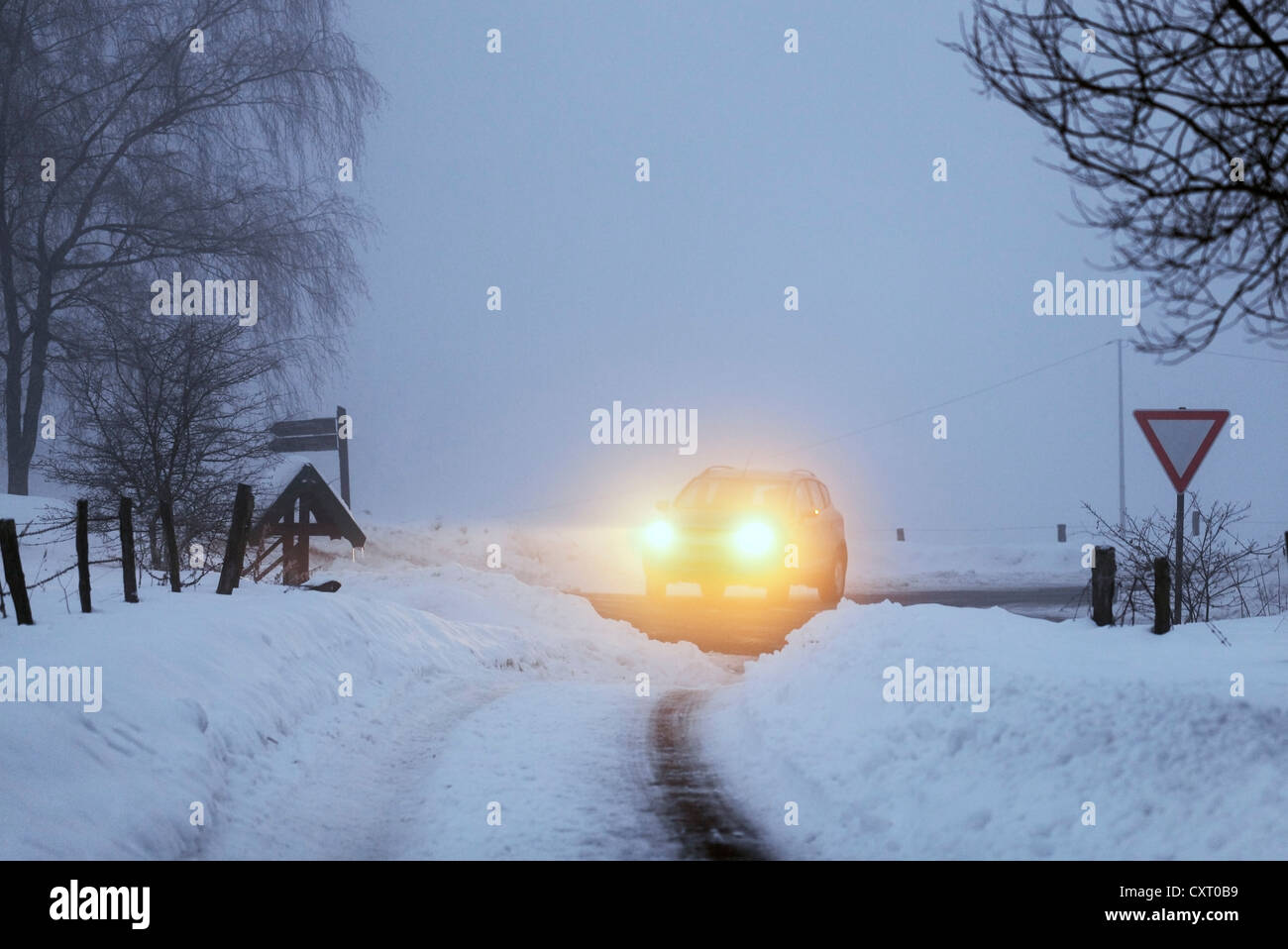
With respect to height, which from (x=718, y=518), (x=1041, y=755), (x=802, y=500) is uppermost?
(x=802, y=500)

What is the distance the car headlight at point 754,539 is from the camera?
18.6 m

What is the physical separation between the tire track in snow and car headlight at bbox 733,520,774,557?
7.26m

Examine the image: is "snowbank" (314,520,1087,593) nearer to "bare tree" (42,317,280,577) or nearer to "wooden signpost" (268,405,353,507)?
"wooden signpost" (268,405,353,507)

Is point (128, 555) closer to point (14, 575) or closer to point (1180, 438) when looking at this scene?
point (14, 575)

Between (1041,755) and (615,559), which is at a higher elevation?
(1041,755)

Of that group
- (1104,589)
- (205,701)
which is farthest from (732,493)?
(205,701)

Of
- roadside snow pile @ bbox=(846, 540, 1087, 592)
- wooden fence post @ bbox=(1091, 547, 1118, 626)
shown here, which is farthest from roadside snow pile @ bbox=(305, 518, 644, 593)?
wooden fence post @ bbox=(1091, 547, 1118, 626)

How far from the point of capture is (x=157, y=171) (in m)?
23.7

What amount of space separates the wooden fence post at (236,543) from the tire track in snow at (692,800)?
4691mm

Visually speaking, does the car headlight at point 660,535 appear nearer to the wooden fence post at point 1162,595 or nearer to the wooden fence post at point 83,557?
the wooden fence post at point 1162,595

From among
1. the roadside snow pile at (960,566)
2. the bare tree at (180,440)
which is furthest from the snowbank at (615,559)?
the bare tree at (180,440)

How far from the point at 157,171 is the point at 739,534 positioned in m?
13.5

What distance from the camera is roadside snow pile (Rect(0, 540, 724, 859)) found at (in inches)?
248
